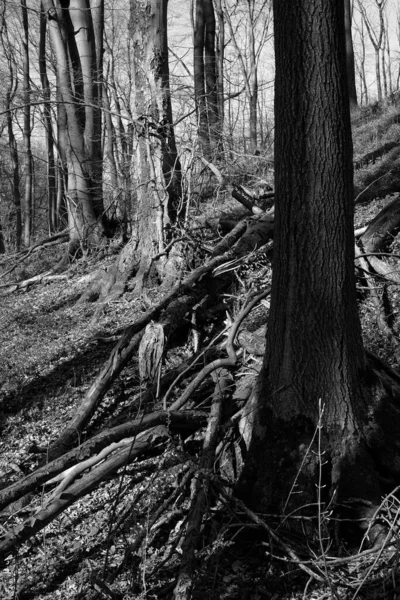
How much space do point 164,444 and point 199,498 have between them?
108cm

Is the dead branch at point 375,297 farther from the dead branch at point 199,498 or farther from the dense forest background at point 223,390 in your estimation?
the dead branch at point 199,498

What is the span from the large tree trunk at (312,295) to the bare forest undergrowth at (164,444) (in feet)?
1.05

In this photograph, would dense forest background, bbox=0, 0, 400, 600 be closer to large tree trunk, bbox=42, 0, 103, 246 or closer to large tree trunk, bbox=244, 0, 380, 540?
large tree trunk, bbox=244, 0, 380, 540

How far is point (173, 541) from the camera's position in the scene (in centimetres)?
418

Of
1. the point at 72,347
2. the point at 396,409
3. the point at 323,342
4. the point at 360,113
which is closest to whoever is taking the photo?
the point at 323,342

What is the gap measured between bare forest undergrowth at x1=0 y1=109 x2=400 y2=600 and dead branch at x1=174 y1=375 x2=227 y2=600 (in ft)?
0.04

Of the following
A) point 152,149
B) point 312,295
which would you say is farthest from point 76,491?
point 152,149

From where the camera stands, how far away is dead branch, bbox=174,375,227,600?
136 inches

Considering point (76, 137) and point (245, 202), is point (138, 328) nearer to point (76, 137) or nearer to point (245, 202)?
point (245, 202)

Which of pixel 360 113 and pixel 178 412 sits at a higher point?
pixel 360 113

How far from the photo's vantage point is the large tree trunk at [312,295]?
380 cm

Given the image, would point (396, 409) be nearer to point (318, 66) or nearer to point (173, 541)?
point (173, 541)

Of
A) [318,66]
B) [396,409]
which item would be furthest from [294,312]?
[318,66]

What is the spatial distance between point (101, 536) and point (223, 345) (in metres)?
2.06
